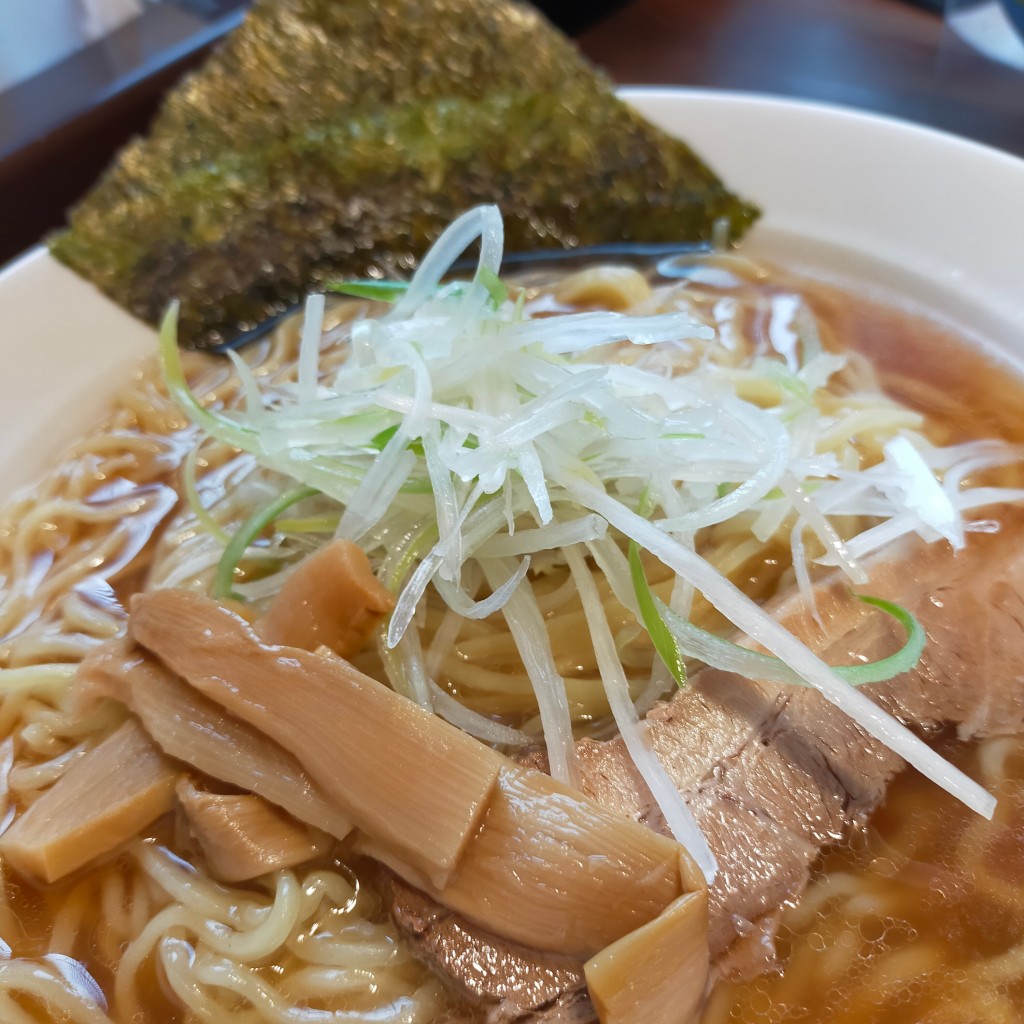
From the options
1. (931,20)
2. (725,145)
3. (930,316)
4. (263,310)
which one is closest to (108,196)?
(263,310)

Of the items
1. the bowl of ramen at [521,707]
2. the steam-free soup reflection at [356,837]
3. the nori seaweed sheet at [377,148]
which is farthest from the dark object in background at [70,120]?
the bowl of ramen at [521,707]

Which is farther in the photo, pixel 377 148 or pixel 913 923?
pixel 377 148

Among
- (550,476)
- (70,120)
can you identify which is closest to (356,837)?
(550,476)

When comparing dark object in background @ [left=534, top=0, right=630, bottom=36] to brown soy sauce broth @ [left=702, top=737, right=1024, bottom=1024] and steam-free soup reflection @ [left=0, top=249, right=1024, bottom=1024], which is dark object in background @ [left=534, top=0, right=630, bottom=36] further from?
brown soy sauce broth @ [left=702, top=737, right=1024, bottom=1024]

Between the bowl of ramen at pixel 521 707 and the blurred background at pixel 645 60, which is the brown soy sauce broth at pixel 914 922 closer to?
the bowl of ramen at pixel 521 707

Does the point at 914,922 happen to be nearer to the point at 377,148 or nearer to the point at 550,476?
the point at 550,476

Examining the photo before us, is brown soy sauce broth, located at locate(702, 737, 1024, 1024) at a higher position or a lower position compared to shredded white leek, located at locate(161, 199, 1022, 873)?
lower

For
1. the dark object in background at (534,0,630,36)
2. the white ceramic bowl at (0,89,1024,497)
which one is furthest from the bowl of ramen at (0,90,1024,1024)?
the dark object in background at (534,0,630,36)
